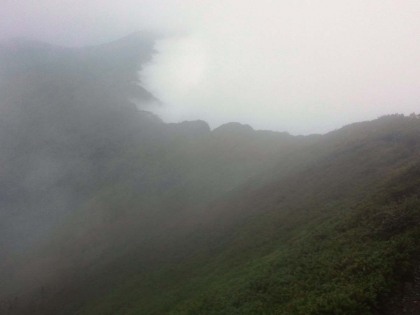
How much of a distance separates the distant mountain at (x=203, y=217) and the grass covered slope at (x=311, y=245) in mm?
139

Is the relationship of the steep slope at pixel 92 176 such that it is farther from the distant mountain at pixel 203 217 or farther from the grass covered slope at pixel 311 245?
the grass covered slope at pixel 311 245

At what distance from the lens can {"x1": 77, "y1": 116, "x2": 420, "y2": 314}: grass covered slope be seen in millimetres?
19922

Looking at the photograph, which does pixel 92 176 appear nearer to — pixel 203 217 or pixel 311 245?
pixel 203 217

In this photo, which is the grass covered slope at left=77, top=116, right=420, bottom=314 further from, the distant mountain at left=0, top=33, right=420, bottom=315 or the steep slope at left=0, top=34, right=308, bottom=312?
the steep slope at left=0, top=34, right=308, bottom=312

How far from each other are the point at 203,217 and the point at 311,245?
4252 cm

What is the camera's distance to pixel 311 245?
29.1 m

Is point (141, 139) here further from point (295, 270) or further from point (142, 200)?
point (295, 270)

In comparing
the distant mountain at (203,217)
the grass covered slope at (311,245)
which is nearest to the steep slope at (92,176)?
the distant mountain at (203,217)

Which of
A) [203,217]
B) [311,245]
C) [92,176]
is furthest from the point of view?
[92,176]

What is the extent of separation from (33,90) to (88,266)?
512 feet

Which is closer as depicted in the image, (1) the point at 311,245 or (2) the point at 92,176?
(1) the point at 311,245

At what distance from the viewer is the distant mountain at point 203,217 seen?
23.2m

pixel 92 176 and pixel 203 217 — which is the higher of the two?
pixel 92 176

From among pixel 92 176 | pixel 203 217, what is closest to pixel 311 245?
pixel 203 217
